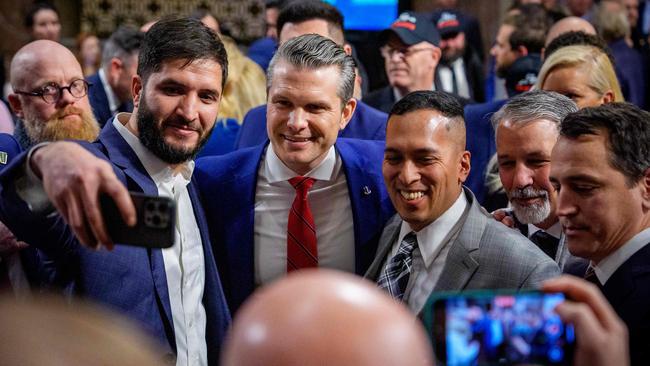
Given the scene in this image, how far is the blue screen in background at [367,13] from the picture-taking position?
813 centimetres

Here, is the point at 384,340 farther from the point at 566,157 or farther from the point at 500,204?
the point at 500,204

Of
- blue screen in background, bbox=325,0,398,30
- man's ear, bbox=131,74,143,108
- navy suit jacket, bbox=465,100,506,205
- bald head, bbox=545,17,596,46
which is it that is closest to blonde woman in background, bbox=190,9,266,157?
navy suit jacket, bbox=465,100,506,205

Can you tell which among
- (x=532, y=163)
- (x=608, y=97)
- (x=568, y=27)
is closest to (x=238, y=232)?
(x=532, y=163)

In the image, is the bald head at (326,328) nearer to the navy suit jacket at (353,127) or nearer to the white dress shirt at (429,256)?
the white dress shirt at (429,256)

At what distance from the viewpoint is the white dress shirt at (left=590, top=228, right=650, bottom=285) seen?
2.32 meters

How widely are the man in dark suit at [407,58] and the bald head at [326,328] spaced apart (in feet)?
13.6

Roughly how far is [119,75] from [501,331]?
4.69 meters

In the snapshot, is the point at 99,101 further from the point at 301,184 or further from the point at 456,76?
the point at 301,184

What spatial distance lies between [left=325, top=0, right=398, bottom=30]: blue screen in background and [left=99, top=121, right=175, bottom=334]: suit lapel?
526cm

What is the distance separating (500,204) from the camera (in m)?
3.79

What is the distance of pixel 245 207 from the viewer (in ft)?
10.8

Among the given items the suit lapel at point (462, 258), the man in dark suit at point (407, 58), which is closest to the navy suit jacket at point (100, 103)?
the man in dark suit at point (407, 58)

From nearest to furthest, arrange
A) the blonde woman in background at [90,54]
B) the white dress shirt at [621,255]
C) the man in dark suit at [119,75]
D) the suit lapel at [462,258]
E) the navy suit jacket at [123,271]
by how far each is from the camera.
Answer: the white dress shirt at [621,255], the navy suit jacket at [123,271], the suit lapel at [462,258], the man in dark suit at [119,75], the blonde woman in background at [90,54]

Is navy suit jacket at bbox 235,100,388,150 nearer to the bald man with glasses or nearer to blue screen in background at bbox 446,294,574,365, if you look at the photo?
the bald man with glasses
